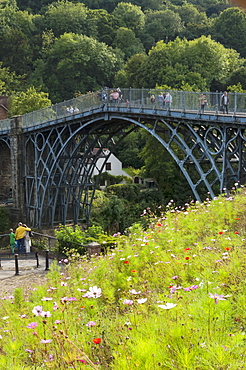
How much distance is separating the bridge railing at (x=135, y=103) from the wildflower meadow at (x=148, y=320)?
11838 millimetres

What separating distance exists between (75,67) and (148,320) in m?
67.5

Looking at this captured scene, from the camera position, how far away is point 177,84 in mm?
54500

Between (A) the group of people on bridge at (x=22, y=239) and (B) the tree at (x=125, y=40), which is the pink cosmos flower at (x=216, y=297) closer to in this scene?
(A) the group of people on bridge at (x=22, y=239)

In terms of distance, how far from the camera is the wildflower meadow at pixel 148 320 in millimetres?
3934

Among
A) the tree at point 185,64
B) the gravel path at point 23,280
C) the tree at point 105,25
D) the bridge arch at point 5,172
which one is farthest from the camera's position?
the tree at point 105,25

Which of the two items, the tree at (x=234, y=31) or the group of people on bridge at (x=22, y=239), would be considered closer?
the group of people on bridge at (x=22, y=239)

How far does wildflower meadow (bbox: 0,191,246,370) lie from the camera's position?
3.93 m

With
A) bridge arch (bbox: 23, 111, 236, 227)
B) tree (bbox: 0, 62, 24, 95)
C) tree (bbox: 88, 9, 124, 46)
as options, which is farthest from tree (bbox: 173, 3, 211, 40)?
bridge arch (bbox: 23, 111, 236, 227)

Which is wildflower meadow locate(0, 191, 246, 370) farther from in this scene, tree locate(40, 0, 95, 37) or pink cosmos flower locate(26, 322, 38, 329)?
tree locate(40, 0, 95, 37)

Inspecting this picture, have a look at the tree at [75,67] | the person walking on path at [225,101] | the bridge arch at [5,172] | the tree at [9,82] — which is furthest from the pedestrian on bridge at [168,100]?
the tree at [9,82]

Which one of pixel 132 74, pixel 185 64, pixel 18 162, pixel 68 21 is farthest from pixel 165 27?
pixel 18 162

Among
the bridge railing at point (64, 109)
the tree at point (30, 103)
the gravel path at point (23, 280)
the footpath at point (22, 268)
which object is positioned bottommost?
the footpath at point (22, 268)

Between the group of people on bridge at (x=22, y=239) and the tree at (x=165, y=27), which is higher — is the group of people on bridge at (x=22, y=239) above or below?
below

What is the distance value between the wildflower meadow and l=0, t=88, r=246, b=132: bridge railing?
11.8 meters
